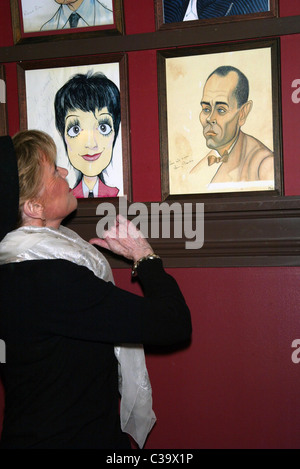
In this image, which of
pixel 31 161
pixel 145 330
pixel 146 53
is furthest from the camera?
pixel 146 53

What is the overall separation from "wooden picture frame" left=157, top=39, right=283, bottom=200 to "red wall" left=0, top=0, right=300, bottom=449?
45 mm

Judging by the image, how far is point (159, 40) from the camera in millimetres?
1943

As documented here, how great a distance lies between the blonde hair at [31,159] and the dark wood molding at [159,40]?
0.75 metres

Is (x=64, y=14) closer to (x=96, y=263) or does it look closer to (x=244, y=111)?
(x=244, y=111)

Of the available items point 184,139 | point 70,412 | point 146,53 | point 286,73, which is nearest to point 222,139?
point 184,139

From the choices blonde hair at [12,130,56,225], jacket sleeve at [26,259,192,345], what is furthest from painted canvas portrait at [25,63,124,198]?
jacket sleeve at [26,259,192,345]

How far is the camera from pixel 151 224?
6.53ft

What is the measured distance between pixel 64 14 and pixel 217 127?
808 millimetres

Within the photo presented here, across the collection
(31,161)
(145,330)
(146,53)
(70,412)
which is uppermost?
(146,53)

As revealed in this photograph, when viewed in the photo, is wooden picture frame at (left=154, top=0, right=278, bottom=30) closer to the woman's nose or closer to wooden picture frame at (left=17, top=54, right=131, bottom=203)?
wooden picture frame at (left=17, top=54, right=131, bottom=203)

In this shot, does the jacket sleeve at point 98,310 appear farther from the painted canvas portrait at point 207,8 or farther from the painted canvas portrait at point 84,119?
the painted canvas portrait at point 207,8

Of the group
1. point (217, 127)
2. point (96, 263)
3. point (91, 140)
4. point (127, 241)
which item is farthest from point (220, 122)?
point (96, 263)

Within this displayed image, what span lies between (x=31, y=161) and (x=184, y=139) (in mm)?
767

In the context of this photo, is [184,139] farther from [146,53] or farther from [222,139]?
[146,53]
